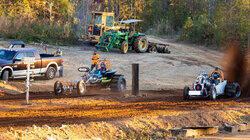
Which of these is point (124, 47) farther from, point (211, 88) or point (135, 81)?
point (211, 88)

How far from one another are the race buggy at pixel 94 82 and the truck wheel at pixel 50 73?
4156 millimetres

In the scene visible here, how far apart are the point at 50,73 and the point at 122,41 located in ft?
34.2

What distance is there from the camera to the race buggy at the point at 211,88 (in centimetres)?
1617

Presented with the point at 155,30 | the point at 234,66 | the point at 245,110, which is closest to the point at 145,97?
the point at 245,110

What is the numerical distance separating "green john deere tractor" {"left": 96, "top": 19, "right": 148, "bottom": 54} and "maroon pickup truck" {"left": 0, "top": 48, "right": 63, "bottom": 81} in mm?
8629

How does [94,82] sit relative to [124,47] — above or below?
below

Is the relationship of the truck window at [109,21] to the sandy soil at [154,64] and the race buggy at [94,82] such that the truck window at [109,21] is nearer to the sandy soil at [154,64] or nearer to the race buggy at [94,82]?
the sandy soil at [154,64]

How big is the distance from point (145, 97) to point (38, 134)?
29.1 feet

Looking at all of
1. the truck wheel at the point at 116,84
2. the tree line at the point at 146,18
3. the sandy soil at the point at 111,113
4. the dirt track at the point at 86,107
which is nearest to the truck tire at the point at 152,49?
the tree line at the point at 146,18

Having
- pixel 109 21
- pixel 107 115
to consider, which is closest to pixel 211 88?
pixel 107 115

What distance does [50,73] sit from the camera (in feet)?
69.8

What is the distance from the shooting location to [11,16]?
3189cm

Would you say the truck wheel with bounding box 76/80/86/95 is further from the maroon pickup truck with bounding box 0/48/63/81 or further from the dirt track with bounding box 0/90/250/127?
the maroon pickup truck with bounding box 0/48/63/81

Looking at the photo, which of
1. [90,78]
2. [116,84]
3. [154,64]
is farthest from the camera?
[154,64]
